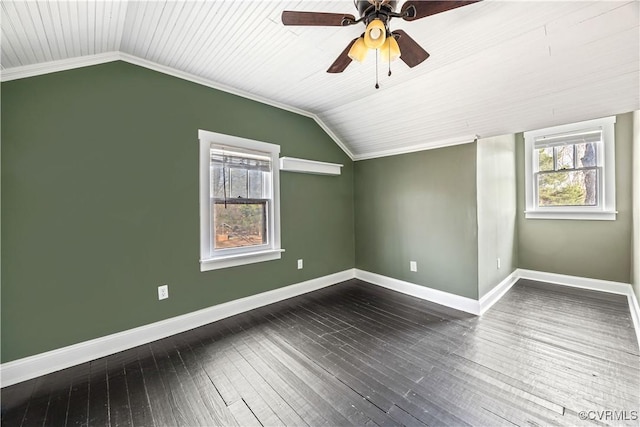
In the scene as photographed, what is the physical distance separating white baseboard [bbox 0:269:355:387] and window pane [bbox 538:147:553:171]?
4.30 metres

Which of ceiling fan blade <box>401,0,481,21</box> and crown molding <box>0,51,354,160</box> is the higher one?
crown molding <box>0,51,354,160</box>

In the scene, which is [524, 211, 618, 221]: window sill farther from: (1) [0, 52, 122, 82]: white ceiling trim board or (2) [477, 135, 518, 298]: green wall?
(1) [0, 52, 122, 82]: white ceiling trim board

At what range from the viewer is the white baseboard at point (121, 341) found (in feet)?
5.81

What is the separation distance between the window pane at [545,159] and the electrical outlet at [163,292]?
532cm

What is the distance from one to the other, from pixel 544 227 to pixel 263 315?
4.34 metres

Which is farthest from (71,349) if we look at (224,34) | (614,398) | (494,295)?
(494,295)

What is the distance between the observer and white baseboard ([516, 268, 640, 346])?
3061 mm

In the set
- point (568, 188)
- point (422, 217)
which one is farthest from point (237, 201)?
point (568, 188)

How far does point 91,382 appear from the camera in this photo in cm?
176

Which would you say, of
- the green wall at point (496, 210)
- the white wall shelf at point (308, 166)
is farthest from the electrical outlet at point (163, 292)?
the green wall at point (496, 210)

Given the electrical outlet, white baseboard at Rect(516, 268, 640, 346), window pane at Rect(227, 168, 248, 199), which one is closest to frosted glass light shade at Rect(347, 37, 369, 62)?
window pane at Rect(227, 168, 248, 199)

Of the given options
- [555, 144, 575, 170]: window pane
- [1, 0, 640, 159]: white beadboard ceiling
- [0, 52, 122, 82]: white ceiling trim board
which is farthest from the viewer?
[555, 144, 575, 170]: window pane

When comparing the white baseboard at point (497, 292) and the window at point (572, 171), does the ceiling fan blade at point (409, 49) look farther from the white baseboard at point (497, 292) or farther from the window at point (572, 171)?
the window at point (572, 171)

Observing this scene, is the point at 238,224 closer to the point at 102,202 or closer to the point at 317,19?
the point at 102,202
